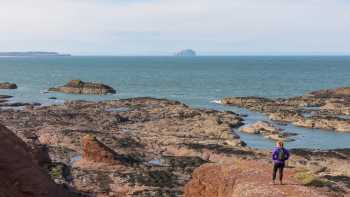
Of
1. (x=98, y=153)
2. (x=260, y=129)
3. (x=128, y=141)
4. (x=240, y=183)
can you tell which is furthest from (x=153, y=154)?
(x=240, y=183)

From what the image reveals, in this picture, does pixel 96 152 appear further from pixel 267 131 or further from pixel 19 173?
pixel 267 131

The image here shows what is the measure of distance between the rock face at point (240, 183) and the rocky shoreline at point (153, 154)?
0.18 ft

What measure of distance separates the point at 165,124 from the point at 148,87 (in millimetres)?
73604

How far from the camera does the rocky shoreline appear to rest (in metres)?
27.2

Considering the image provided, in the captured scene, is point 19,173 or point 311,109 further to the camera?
point 311,109

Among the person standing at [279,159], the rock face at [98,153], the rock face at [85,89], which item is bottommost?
the rock face at [85,89]

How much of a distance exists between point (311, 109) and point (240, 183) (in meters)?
66.7

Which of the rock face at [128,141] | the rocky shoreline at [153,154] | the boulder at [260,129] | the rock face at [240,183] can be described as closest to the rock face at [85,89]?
the rock face at [128,141]

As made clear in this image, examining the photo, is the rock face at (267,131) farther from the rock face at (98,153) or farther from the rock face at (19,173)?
the rock face at (19,173)

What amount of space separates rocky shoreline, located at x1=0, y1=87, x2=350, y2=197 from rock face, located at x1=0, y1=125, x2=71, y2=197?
21.2 inches

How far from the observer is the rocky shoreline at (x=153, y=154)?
27.2 meters

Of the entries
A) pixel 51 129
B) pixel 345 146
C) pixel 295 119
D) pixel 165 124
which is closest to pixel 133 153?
pixel 51 129

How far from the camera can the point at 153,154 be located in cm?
4838

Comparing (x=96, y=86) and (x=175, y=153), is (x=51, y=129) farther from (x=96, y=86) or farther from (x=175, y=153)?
(x=96, y=86)
